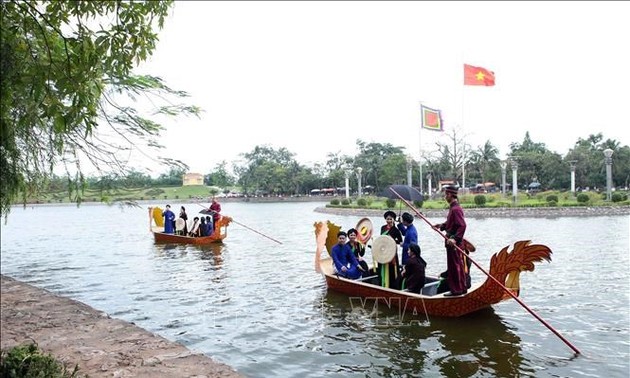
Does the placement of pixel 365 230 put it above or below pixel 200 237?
above

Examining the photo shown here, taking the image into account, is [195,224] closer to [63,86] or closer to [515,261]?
[515,261]

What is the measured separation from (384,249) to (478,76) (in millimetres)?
24971

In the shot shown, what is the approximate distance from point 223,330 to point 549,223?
22.8 m

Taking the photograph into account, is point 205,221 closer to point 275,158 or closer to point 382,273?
point 382,273

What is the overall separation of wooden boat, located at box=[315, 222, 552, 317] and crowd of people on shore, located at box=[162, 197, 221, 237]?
38.9ft

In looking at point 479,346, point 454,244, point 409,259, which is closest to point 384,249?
point 409,259

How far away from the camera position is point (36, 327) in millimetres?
7926

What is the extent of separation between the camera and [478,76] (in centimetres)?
3114

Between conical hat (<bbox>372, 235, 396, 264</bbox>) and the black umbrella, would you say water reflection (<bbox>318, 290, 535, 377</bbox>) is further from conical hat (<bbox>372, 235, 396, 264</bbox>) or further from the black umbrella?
the black umbrella

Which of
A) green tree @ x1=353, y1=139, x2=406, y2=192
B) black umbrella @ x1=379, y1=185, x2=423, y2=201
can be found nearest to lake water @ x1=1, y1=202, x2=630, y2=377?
black umbrella @ x1=379, y1=185, x2=423, y2=201

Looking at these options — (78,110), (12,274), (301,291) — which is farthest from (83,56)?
(12,274)

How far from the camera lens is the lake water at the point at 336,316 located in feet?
22.4

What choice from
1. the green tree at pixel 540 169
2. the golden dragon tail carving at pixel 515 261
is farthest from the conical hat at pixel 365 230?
the green tree at pixel 540 169

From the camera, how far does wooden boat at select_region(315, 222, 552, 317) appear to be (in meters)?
7.56
